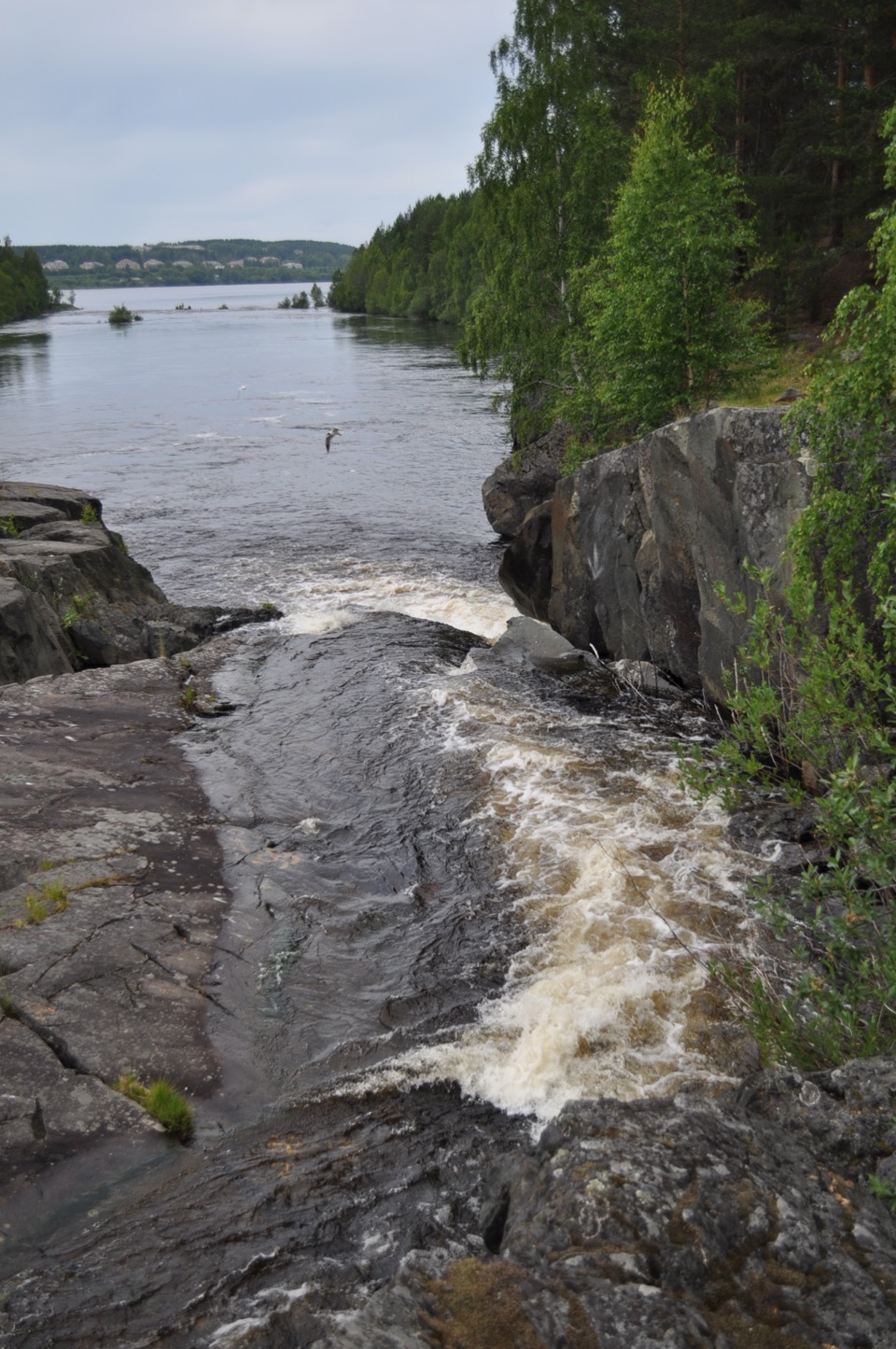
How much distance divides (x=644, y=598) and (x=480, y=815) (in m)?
6.68

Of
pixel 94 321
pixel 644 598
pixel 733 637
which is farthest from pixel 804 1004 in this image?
pixel 94 321

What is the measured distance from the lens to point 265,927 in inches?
419

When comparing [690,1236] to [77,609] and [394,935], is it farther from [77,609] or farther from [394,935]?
[77,609]

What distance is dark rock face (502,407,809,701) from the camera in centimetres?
1416

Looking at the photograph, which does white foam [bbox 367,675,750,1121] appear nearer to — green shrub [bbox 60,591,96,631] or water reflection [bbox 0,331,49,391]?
green shrub [bbox 60,591,96,631]

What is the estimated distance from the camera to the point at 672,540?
55.7 ft

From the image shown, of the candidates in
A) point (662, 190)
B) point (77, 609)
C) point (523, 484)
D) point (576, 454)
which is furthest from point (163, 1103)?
point (523, 484)

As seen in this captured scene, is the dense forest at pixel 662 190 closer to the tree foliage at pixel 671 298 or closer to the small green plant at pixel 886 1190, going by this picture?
the tree foliage at pixel 671 298

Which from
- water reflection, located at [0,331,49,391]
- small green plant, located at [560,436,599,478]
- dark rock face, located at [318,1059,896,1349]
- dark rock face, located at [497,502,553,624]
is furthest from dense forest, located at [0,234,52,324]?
dark rock face, located at [318,1059,896,1349]

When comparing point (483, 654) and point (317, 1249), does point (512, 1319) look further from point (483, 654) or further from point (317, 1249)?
point (483, 654)

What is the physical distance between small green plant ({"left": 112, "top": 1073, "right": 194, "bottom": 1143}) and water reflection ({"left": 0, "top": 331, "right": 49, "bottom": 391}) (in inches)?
2553

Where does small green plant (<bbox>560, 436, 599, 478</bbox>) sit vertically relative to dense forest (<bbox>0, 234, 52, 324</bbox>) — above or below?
below

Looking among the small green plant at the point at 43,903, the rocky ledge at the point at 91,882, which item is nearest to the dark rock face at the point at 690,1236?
the rocky ledge at the point at 91,882

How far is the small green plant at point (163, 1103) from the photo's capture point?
299 inches
